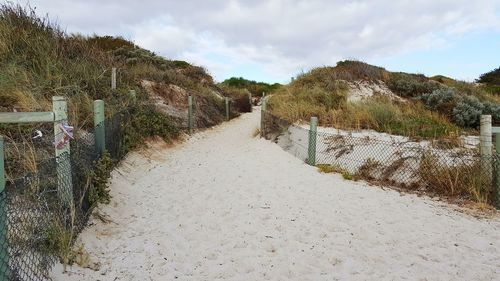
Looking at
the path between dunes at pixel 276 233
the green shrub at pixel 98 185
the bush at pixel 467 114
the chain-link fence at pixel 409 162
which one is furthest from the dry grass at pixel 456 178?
the bush at pixel 467 114

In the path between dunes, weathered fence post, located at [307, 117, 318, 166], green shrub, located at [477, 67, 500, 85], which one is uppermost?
green shrub, located at [477, 67, 500, 85]

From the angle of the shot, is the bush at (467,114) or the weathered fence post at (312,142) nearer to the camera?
the weathered fence post at (312,142)

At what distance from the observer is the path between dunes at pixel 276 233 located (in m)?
4.11

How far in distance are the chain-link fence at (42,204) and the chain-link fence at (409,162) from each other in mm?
5025

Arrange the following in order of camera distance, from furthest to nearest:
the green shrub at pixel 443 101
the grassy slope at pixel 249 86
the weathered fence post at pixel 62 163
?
the grassy slope at pixel 249 86, the green shrub at pixel 443 101, the weathered fence post at pixel 62 163

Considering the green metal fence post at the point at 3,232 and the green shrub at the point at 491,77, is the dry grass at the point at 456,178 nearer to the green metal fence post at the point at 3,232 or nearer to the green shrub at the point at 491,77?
the green metal fence post at the point at 3,232

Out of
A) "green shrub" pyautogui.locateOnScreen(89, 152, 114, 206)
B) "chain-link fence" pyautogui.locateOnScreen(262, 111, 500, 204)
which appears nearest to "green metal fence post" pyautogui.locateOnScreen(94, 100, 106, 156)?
"green shrub" pyautogui.locateOnScreen(89, 152, 114, 206)

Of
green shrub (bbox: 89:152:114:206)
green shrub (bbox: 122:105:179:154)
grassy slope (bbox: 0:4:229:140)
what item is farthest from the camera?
green shrub (bbox: 122:105:179:154)

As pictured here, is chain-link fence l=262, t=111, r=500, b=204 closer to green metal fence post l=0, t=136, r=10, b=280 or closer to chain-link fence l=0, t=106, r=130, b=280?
chain-link fence l=0, t=106, r=130, b=280

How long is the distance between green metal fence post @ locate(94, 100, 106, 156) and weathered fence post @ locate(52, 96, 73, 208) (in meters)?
1.69

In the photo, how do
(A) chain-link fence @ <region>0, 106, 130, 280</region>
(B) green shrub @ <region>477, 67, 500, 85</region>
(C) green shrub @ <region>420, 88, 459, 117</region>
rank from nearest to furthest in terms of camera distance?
(A) chain-link fence @ <region>0, 106, 130, 280</region>
(C) green shrub @ <region>420, 88, 459, 117</region>
(B) green shrub @ <region>477, 67, 500, 85</region>

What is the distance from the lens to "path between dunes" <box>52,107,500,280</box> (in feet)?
13.5

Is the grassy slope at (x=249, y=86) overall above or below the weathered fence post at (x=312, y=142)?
above

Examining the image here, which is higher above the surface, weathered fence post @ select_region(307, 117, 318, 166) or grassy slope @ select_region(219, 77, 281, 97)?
grassy slope @ select_region(219, 77, 281, 97)
